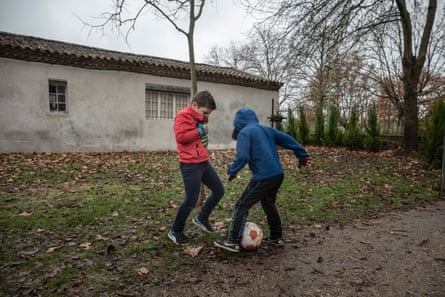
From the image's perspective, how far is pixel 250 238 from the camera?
3.31 meters

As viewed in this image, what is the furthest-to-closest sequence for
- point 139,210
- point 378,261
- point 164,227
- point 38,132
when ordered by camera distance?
point 38,132, point 139,210, point 164,227, point 378,261

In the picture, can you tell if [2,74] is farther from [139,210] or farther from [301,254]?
[301,254]

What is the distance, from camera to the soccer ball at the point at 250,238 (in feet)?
10.9

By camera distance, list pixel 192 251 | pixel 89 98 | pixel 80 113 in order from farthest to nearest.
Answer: pixel 89 98 < pixel 80 113 < pixel 192 251

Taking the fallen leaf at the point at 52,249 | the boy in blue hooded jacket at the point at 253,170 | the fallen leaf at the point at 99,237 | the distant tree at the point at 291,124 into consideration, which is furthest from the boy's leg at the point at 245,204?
the distant tree at the point at 291,124

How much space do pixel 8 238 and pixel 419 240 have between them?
→ 17.8 ft

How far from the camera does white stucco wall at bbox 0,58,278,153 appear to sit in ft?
33.4

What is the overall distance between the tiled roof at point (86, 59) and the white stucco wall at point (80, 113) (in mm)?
232

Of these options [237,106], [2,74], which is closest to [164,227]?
[2,74]

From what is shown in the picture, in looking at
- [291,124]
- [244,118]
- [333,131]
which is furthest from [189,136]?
[291,124]

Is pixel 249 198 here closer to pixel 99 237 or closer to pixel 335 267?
pixel 335 267

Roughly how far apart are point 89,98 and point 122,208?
8120mm

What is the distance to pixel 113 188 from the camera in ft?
21.0

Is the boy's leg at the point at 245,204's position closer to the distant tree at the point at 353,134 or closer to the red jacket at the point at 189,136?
the red jacket at the point at 189,136
